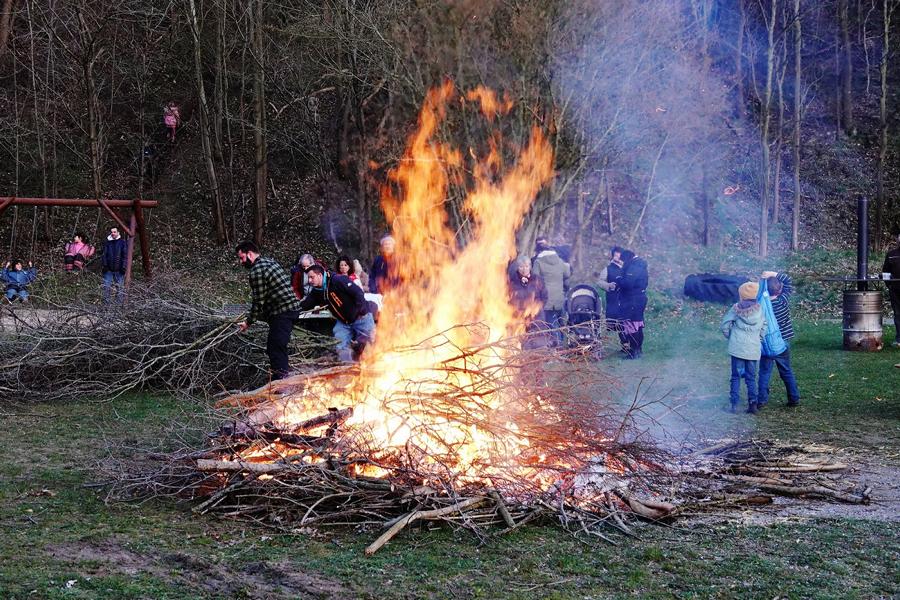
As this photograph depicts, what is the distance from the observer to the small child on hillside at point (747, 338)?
1074cm

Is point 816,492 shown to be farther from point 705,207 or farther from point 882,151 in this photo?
point 882,151

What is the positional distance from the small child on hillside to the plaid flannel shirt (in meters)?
4.98

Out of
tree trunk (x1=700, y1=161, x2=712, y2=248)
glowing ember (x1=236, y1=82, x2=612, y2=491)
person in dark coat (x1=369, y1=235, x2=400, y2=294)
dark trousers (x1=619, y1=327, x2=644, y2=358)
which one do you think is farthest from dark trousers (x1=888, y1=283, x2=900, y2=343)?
tree trunk (x1=700, y1=161, x2=712, y2=248)

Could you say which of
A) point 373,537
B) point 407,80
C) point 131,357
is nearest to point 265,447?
point 373,537

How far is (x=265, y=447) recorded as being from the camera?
6.97 metres

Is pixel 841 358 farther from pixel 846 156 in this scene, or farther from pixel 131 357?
pixel 846 156

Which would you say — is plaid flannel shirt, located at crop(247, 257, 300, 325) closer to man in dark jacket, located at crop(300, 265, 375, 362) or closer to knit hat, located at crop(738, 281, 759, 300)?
man in dark jacket, located at crop(300, 265, 375, 362)

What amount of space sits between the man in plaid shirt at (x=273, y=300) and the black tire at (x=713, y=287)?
43.7ft

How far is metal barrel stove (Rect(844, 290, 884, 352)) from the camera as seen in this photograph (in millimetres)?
15500

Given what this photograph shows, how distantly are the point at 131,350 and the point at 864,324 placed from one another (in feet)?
37.3

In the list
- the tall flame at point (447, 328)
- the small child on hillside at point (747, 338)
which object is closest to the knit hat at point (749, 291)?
the small child on hillside at point (747, 338)

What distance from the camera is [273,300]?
10031 millimetres

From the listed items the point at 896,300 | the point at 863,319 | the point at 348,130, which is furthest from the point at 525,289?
the point at 348,130

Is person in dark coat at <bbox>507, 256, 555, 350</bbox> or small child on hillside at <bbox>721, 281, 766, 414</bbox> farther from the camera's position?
person in dark coat at <bbox>507, 256, 555, 350</bbox>
